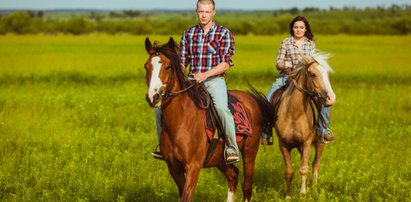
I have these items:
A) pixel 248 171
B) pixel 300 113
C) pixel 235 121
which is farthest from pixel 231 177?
pixel 300 113

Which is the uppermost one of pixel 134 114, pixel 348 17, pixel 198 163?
pixel 198 163

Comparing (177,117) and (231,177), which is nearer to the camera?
(177,117)

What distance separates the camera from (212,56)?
6926 mm

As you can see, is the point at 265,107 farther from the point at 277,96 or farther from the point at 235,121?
the point at 235,121

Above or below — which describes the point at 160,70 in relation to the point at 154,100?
above

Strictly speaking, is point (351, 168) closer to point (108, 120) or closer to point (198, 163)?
point (198, 163)

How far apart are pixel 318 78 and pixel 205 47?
204cm

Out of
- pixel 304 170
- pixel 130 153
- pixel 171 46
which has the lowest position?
pixel 130 153

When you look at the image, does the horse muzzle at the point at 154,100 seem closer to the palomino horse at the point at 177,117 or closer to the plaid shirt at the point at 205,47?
the palomino horse at the point at 177,117

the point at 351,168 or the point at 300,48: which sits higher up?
the point at 300,48

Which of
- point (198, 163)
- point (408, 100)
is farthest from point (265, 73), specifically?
point (198, 163)

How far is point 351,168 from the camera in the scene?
33.0ft

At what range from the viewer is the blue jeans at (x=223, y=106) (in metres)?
6.88

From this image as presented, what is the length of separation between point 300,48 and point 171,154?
3.57 metres
